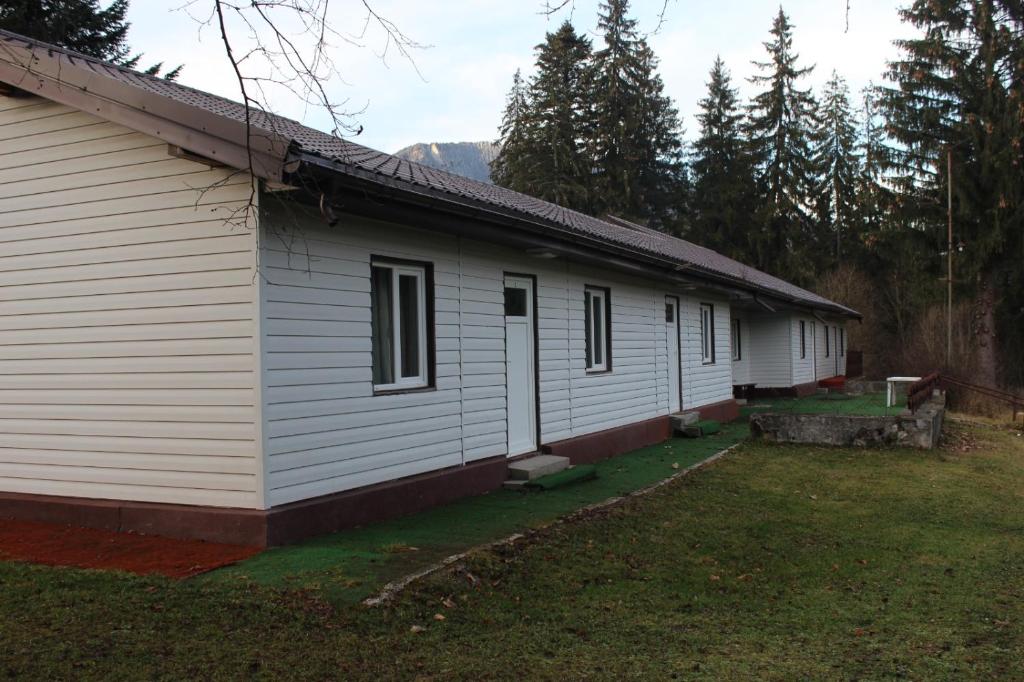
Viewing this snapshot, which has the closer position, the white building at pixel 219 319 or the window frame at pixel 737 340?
the white building at pixel 219 319

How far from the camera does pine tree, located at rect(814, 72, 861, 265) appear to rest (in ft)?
155

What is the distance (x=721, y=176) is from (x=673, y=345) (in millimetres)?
33747

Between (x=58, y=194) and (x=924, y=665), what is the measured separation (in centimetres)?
830

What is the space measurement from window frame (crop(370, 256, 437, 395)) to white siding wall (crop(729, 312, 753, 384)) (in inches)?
688

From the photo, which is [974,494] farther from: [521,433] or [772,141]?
[772,141]

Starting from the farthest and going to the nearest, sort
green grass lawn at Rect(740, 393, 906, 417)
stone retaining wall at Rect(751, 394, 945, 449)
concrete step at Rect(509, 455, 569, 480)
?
green grass lawn at Rect(740, 393, 906, 417) < stone retaining wall at Rect(751, 394, 945, 449) < concrete step at Rect(509, 455, 569, 480)

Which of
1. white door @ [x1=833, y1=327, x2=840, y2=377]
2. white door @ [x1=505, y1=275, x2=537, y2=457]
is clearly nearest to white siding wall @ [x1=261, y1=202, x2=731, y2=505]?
white door @ [x1=505, y1=275, x2=537, y2=457]

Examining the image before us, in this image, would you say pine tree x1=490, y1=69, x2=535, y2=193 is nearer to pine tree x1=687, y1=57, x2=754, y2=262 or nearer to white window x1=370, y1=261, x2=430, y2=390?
pine tree x1=687, y1=57, x2=754, y2=262

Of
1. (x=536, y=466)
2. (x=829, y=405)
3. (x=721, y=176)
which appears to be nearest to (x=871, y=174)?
(x=721, y=176)

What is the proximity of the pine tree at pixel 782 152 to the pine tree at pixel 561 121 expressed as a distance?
10.3 m

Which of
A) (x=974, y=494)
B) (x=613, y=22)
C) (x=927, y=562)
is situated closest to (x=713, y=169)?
(x=613, y=22)

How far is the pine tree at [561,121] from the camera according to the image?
4241 centimetres

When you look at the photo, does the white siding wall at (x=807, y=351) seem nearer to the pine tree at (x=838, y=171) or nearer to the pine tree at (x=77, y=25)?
the pine tree at (x=838, y=171)

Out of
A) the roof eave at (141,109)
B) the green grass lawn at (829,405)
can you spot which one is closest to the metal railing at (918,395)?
the green grass lawn at (829,405)
